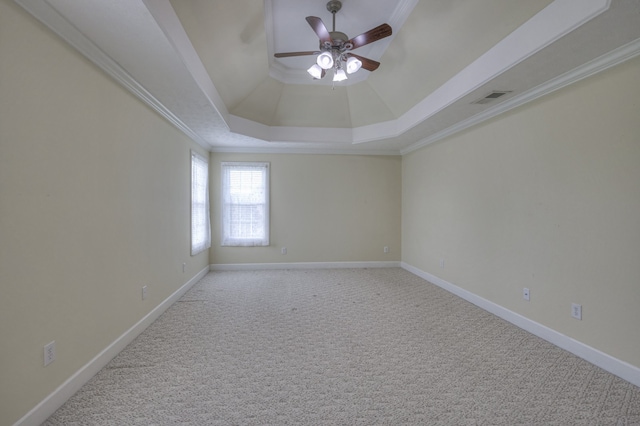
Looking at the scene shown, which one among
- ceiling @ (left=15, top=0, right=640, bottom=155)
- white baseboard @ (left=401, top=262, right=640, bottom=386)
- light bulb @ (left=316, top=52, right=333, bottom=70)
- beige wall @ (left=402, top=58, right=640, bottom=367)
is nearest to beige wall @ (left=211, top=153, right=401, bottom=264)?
ceiling @ (left=15, top=0, right=640, bottom=155)

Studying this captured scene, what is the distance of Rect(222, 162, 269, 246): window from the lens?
5.21 m

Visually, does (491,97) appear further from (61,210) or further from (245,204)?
(245,204)

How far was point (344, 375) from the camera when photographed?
6.57 ft

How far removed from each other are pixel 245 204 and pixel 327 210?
5.15 feet

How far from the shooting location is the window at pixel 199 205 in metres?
→ 4.22

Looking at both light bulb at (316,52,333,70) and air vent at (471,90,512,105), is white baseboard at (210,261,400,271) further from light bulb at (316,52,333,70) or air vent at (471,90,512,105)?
light bulb at (316,52,333,70)

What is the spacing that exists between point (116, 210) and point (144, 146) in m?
0.79

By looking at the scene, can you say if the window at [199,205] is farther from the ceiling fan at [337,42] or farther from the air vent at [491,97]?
the air vent at [491,97]

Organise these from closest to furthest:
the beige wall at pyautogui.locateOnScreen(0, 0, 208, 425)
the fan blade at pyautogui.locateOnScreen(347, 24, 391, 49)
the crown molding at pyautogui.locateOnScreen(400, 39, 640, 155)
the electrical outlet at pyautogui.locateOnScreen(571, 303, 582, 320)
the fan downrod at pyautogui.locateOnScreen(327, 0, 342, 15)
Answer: the beige wall at pyautogui.locateOnScreen(0, 0, 208, 425), the crown molding at pyautogui.locateOnScreen(400, 39, 640, 155), the electrical outlet at pyautogui.locateOnScreen(571, 303, 582, 320), the fan blade at pyautogui.locateOnScreen(347, 24, 391, 49), the fan downrod at pyautogui.locateOnScreen(327, 0, 342, 15)

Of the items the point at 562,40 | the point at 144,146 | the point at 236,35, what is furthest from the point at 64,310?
the point at 562,40

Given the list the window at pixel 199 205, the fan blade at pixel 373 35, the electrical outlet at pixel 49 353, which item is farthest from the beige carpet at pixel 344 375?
the fan blade at pixel 373 35

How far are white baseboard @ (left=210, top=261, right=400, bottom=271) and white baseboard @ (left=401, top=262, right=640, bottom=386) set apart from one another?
1.81 meters

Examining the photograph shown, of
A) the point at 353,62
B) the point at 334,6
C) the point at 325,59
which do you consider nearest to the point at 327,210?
the point at 353,62

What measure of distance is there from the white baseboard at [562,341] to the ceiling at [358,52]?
2165 millimetres
